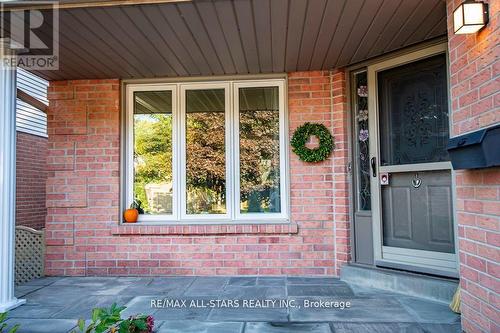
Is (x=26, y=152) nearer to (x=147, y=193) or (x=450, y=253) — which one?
(x=147, y=193)

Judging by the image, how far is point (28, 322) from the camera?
9.34 ft

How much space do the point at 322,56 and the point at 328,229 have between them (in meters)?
1.86

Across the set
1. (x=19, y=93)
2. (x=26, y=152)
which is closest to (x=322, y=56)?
(x=19, y=93)

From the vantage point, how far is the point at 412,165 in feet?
11.3

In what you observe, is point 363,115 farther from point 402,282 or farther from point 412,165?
point 402,282

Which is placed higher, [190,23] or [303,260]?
[190,23]

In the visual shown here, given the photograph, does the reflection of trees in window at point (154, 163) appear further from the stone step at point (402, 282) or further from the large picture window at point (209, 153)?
the stone step at point (402, 282)

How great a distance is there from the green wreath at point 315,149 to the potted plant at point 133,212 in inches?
77.3

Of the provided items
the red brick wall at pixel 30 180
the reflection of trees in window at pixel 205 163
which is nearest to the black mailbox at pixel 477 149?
the reflection of trees in window at pixel 205 163

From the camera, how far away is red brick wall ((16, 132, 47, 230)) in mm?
6344

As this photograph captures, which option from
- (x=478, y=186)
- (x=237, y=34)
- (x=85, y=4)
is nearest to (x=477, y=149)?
(x=478, y=186)

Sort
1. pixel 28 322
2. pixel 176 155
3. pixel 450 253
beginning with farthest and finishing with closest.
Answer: pixel 176 155 → pixel 450 253 → pixel 28 322

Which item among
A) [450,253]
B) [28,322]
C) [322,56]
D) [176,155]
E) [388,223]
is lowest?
[28,322]

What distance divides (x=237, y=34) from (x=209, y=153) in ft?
5.20
